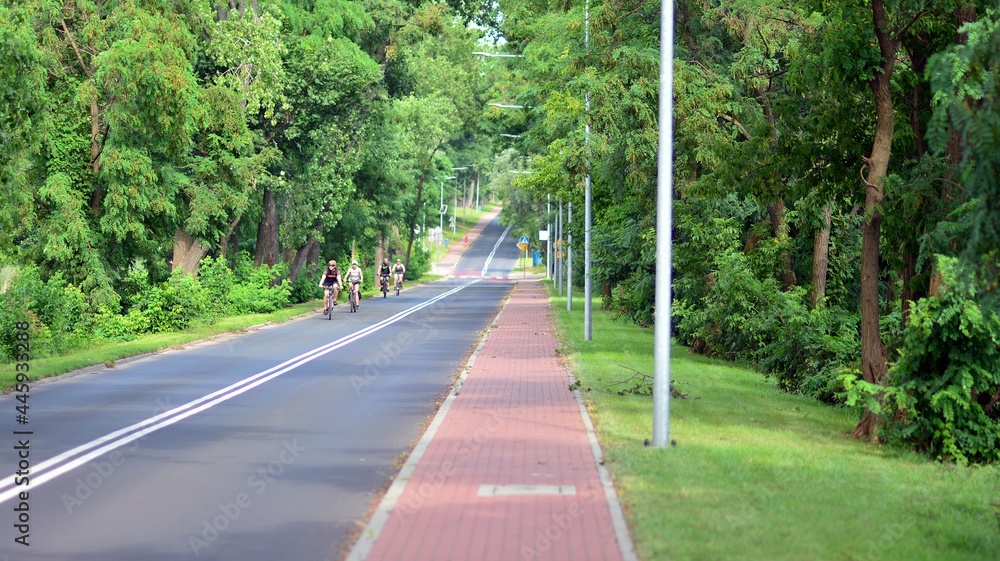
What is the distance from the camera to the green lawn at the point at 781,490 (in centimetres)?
785

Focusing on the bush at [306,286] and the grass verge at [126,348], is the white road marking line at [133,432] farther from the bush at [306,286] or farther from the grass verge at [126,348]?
the bush at [306,286]

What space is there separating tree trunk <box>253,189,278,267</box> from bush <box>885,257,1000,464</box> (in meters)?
37.1

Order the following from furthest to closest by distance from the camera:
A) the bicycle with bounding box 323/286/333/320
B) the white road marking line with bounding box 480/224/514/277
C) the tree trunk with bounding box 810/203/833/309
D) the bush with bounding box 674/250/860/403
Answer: the white road marking line with bounding box 480/224/514/277 < the bicycle with bounding box 323/286/333/320 < the tree trunk with bounding box 810/203/833/309 < the bush with bounding box 674/250/860/403

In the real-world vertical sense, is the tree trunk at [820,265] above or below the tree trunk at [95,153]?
below

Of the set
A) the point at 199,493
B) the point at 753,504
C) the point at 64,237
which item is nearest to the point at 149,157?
the point at 64,237

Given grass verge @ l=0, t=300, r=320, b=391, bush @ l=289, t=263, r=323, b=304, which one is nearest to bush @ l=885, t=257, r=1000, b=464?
grass verge @ l=0, t=300, r=320, b=391

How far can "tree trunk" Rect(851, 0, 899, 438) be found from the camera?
48.2 feet

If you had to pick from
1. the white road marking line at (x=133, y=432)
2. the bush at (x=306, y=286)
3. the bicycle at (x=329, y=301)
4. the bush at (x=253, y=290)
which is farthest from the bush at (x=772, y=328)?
the bush at (x=306, y=286)

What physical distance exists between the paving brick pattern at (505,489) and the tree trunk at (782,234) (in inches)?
370

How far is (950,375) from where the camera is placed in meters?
12.6

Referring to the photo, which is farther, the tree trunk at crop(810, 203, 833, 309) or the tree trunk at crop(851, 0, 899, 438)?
the tree trunk at crop(810, 203, 833, 309)

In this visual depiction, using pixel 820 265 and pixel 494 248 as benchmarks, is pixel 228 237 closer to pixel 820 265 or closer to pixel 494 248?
pixel 820 265

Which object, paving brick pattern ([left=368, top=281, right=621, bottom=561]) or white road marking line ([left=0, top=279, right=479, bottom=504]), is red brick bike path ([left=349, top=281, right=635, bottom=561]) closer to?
paving brick pattern ([left=368, top=281, right=621, bottom=561])

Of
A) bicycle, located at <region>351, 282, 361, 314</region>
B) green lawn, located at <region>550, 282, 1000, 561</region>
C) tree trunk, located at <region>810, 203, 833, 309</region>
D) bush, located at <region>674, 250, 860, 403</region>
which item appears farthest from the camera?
bicycle, located at <region>351, 282, 361, 314</region>
